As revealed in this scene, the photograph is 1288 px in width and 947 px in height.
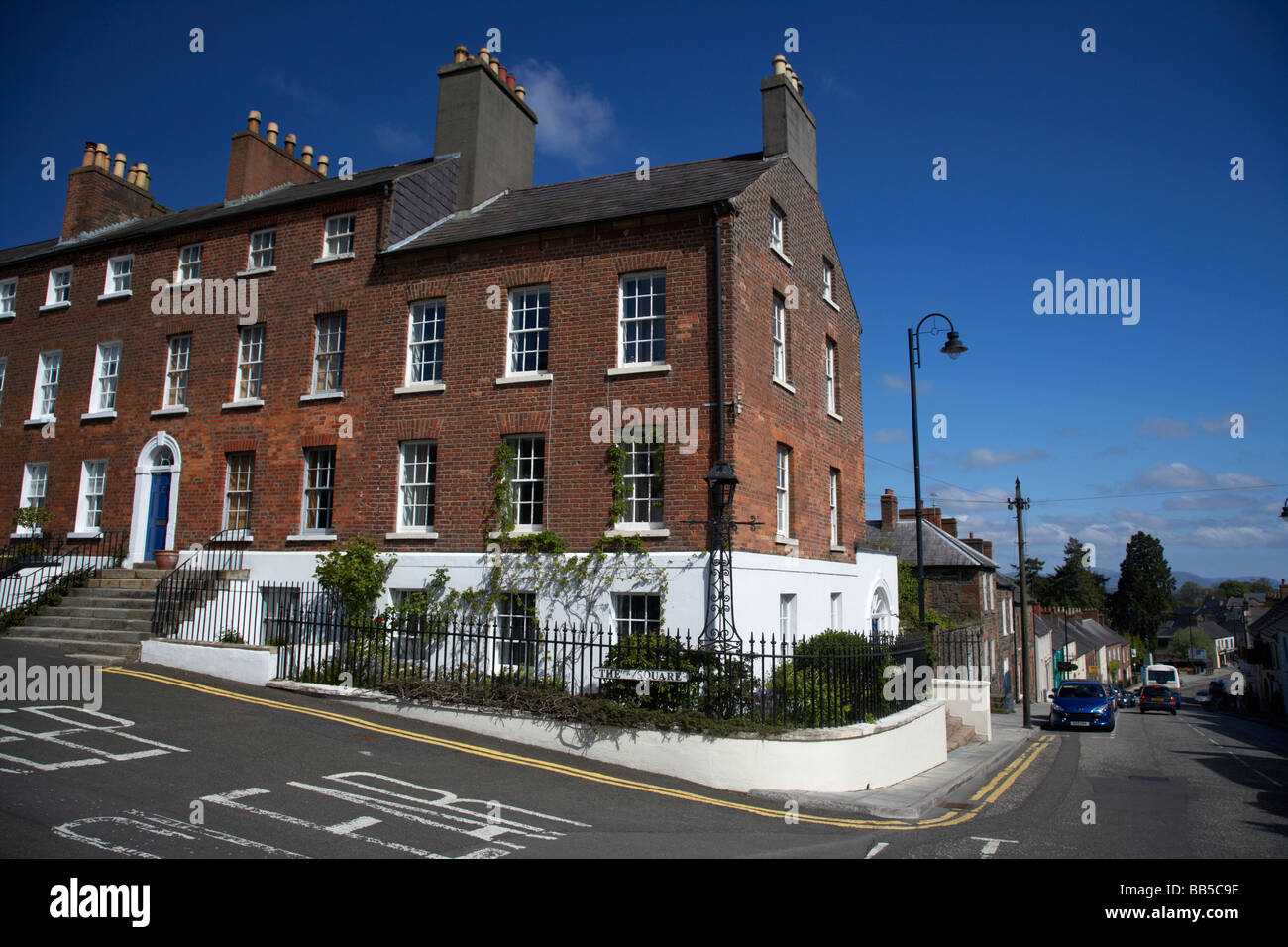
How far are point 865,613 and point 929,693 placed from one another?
363cm

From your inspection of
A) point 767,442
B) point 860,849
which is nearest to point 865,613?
point 767,442

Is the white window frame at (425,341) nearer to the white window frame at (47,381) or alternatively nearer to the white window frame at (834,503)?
the white window frame at (834,503)

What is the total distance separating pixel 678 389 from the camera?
600 inches

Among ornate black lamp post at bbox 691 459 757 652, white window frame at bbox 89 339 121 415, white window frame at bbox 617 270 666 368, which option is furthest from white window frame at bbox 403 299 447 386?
white window frame at bbox 89 339 121 415

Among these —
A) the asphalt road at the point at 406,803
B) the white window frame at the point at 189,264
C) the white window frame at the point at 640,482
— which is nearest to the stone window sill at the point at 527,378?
the white window frame at the point at 640,482

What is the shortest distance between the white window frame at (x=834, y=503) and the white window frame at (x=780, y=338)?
3.79 meters

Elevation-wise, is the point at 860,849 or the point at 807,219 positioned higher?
the point at 807,219

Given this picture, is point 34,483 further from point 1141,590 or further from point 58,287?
point 1141,590

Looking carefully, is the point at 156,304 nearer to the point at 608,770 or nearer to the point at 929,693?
the point at 608,770

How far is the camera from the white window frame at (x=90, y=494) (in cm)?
2175

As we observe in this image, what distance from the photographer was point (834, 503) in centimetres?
→ 2033

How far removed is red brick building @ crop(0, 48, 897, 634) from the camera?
1545 cm

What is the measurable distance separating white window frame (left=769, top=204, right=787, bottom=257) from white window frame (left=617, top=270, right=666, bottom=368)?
3071 mm

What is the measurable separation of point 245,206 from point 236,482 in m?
8.35
